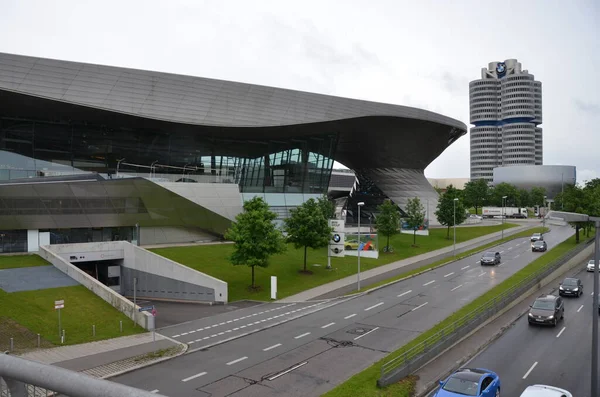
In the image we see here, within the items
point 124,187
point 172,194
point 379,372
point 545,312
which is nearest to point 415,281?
point 545,312

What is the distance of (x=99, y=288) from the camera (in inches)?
1254

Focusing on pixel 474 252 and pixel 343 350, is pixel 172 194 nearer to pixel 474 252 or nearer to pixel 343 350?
pixel 343 350

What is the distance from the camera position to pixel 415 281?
41281mm

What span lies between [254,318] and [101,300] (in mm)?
10355

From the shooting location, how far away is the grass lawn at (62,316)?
24969 mm

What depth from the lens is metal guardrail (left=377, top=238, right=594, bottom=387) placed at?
1772cm

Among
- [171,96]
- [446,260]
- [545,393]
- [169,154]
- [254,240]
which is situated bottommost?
[446,260]

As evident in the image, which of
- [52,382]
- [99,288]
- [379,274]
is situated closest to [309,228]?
[379,274]

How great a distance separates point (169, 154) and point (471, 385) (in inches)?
2017

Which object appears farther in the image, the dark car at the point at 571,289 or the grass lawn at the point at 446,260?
the grass lawn at the point at 446,260

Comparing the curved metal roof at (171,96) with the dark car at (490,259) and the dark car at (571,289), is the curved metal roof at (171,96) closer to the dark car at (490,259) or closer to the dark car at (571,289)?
the dark car at (490,259)

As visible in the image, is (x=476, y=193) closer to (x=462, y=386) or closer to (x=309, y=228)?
(x=309, y=228)

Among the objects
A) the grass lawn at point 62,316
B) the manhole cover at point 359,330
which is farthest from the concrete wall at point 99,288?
the manhole cover at point 359,330

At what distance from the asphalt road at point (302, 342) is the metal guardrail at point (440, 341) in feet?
6.40
